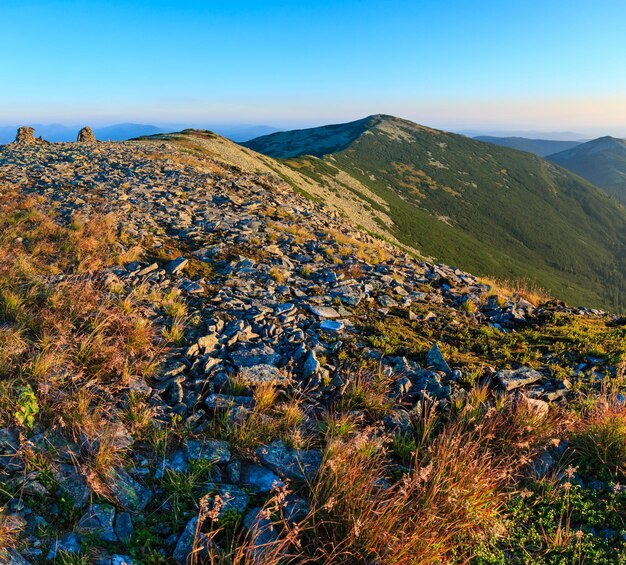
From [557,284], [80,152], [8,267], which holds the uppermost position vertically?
[80,152]

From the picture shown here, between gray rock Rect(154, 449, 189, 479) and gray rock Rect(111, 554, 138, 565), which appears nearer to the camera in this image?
gray rock Rect(111, 554, 138, 565)

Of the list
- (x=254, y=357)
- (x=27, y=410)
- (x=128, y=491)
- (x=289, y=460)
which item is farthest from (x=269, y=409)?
(x=27, y=410)

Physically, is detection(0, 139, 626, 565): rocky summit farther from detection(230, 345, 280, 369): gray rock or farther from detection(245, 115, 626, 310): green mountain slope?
detection(245, 115, 626, 310): green mountain slope

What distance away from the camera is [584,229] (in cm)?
17050

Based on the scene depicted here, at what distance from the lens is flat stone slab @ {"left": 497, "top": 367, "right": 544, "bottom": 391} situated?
630cm

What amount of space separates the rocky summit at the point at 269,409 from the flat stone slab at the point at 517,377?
5cm

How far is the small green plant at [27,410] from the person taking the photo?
400 cm

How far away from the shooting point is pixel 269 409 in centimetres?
508

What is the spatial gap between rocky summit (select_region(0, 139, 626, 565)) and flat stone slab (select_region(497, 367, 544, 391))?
0.05 meters

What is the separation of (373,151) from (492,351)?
17618 cm

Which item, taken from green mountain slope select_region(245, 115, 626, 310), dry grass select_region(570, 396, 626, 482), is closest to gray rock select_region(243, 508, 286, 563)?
dry grass select_region(570, 396, 626, 482)

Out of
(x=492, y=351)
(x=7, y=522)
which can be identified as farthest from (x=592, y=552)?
(x=7, y=522)

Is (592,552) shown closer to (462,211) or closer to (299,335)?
(299,335)

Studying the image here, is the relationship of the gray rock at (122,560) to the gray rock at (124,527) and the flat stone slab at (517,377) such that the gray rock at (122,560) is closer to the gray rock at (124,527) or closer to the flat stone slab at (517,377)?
the gray rock at (124,527)
